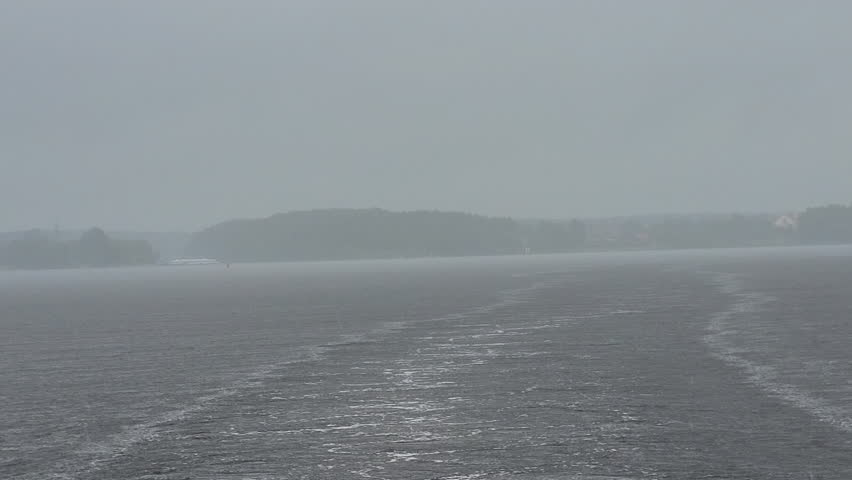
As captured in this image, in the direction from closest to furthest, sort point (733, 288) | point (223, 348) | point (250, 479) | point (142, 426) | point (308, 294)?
point (250, 479) → point (142, 426) → point (223, 348) → point (733, 288) → point (308, 294)

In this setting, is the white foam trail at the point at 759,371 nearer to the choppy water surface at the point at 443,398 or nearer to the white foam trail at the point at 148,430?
the choppy water surface at the point at 443,398

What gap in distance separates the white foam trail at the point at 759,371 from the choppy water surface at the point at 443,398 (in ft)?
0.55

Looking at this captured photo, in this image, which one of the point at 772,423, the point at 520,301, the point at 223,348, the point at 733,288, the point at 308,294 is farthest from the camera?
the point at 308,294

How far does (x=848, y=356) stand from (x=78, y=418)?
140 feet

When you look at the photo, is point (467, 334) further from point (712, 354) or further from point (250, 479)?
point (250, 479)

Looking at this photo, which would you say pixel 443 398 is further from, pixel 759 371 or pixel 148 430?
pixel 759 371

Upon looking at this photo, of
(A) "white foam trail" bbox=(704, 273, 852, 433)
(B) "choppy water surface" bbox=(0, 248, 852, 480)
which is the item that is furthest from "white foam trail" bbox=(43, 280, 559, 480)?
(A) "white foam trail" bbox=(704, 273, 852, 433)

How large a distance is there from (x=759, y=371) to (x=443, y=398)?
707 inches

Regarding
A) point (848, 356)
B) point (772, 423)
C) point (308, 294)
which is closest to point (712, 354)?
point (848, 356)

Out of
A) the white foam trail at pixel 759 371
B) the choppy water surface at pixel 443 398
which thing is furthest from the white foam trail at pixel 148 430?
the white foam trail at pixel 759 371

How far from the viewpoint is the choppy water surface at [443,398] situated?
119ft

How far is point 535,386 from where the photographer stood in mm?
52125

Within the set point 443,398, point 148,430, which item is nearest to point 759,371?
point 443,398

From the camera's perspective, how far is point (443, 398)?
49.3 m
